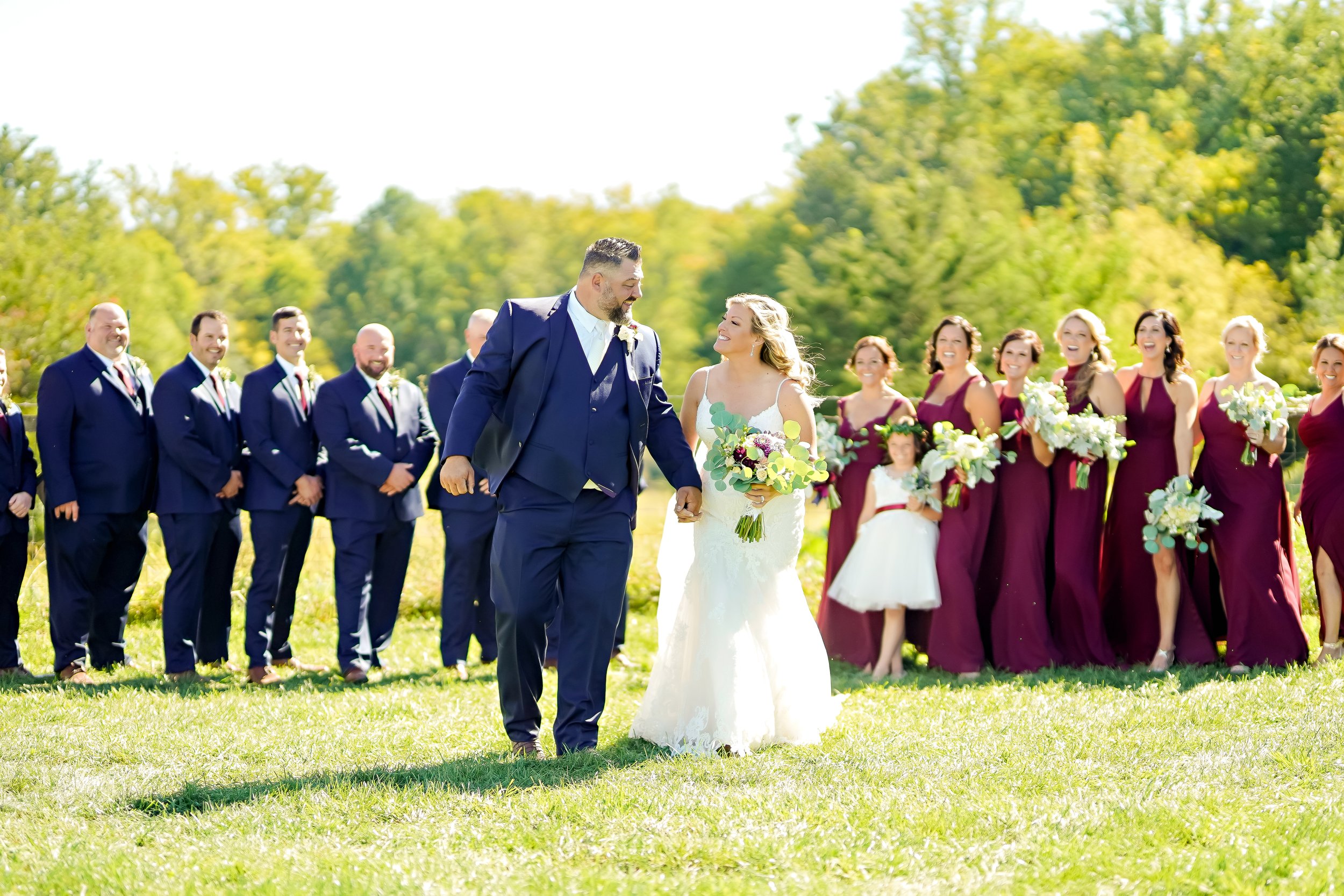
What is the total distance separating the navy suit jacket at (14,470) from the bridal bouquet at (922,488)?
5.80 meters

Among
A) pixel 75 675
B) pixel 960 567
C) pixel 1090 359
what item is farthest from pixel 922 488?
pixel 75 675

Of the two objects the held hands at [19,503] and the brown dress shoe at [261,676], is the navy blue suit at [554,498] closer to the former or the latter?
the brown dress shoe at [261,676]

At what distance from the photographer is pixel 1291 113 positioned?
38.2 meters

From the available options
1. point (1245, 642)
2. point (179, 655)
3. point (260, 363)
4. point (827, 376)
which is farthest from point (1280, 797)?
point (260, 363)

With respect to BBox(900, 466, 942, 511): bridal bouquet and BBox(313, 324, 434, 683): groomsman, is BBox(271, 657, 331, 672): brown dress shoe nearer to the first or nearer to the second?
BBox(313, 324, 434, 683): groomsman

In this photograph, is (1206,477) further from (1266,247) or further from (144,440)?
(1266,247)

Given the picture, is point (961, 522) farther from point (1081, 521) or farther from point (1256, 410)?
point (1256, 410)

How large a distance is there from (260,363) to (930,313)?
32.4 m

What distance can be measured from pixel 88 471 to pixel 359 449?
174 cm

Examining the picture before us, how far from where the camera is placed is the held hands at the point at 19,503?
8781 mm

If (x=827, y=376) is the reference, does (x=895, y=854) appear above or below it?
below

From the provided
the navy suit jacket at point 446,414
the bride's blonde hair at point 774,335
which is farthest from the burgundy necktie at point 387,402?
the bride's blonde hair at point 774,335

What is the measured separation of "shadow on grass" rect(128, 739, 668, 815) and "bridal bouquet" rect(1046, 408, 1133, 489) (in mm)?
3866

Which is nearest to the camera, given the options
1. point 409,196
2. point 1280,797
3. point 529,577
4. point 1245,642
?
point 1280,797
